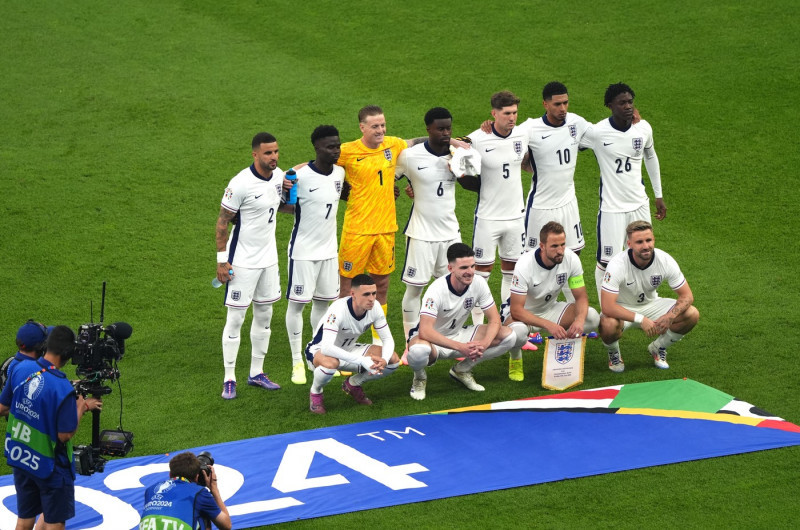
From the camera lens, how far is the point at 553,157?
10.1 metres

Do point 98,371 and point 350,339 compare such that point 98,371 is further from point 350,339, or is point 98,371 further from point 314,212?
point 314,212

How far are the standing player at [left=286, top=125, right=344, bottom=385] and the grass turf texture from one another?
55cm

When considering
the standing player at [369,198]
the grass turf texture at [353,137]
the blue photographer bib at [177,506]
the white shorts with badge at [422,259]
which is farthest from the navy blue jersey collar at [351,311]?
the blue photographer bib at [177,506]

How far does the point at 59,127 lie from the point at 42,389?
9.15 metres

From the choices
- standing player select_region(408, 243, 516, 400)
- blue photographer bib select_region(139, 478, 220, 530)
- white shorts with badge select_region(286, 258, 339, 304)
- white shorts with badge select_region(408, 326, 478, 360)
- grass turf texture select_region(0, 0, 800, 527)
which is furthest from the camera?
white shorts with badge select_region(286, 258, 339, 304)

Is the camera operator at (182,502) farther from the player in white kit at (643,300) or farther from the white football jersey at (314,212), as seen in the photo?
the player in white kit at (643,300)

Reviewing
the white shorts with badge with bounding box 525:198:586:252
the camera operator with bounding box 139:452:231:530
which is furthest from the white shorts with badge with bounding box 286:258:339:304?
the camera operator with bounding box 139:452:231:530

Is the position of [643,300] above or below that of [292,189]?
below

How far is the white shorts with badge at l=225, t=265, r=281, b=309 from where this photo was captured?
9102mm

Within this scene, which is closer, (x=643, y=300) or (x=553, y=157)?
(x=643, y=300)

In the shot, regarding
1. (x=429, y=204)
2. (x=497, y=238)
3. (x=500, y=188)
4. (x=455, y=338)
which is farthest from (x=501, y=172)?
(x=455, y=338)

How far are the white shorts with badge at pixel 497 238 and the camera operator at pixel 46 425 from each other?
4443mm

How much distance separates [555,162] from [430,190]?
49.1 inches

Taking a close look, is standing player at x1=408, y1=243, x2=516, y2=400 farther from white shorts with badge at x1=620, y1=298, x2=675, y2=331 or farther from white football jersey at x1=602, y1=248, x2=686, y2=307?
A: white shorts with badge at x1=620, y1=298, x2=675, y2=331
